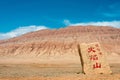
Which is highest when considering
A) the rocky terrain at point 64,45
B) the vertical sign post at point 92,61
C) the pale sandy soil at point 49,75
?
the rocky terrain at point 64,45

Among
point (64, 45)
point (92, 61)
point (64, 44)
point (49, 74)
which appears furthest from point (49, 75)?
point (64, 44)

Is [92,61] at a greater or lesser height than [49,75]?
greater

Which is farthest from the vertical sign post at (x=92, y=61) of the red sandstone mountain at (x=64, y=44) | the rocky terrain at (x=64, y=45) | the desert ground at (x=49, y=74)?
the red sandstone mountain at (x=64, y=44)

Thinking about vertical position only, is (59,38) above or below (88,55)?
above

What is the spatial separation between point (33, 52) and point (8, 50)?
13.7 metres

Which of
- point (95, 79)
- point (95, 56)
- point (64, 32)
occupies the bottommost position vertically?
point (95, 79)

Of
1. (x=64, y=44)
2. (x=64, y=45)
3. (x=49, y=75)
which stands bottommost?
(x=49, y=75)

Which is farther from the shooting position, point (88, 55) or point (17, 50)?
point (17, 50)

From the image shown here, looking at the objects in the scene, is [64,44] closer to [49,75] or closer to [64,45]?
[64,45]

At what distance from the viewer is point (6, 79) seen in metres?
17.2

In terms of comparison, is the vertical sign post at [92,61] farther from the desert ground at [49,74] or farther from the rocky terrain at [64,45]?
the rocky terrain at [64,45]

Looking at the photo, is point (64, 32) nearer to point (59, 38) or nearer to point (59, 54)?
point (59, 38)

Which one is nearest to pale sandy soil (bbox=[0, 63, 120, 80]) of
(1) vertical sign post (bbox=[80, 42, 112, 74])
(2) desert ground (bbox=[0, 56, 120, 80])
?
(2) desert ground (bbox=[0, 56, 120, 80])

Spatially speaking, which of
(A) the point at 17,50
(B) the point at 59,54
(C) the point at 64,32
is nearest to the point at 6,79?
(B) the point at 59,54
